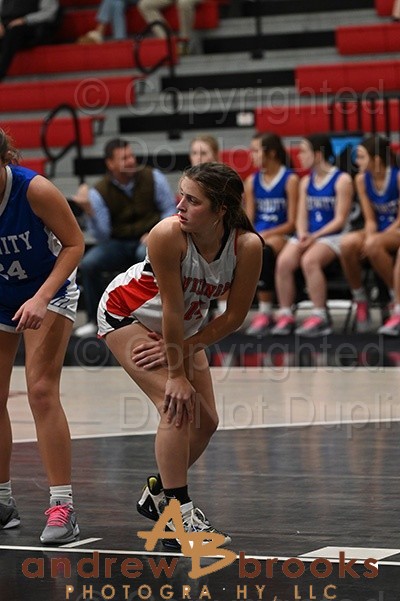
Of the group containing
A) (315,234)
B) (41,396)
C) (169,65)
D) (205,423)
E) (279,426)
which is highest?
(169,65)

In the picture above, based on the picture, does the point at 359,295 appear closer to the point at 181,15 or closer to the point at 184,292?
the point at 181,15

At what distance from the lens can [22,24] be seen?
514 inches

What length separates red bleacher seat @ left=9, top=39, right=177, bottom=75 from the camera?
12.9 metres

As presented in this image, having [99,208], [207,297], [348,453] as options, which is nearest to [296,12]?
[99,208]

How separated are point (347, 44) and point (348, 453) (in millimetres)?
7038

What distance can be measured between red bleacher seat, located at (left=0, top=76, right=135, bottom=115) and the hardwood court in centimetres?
498

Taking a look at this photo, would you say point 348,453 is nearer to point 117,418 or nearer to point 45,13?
point 117,418

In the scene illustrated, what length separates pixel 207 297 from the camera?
4.41 m

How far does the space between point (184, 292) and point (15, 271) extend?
619 mm

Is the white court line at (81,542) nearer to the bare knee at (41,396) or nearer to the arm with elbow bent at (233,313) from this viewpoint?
the bare knee at (41,396)

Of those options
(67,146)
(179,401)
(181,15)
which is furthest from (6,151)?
(181,15)

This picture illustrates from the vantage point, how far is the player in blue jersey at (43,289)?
14.7 feet

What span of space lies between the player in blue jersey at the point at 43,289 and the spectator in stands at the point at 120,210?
502 cm

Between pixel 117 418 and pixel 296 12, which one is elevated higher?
pixel 296 12
